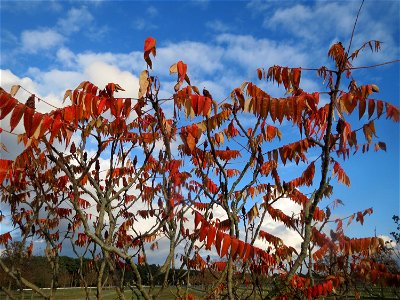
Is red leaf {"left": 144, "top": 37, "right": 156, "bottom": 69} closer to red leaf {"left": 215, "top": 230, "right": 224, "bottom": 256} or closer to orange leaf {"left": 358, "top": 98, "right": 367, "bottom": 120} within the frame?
red leaf {"left": 215, "top": 230, "right": 224, "bottom": 256}

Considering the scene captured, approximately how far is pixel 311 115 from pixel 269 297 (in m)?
2.04

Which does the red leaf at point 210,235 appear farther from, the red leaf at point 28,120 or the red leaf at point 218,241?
the red leaf at point 28,120

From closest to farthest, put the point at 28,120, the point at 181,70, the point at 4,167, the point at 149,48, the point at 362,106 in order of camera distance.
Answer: the point at 28,120 < the point at 362,106 < the point at 149,48 < the point at 181,70 < the point at 4,167

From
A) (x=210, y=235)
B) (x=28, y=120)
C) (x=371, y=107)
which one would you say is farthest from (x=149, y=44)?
(x=371, y=107)

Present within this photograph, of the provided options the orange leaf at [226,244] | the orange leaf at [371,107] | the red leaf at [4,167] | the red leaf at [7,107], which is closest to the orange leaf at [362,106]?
the orange leaf at [371,107]

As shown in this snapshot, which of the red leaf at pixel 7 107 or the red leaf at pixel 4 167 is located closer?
the red leaf at pixel 7 107

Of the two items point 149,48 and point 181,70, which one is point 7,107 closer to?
point 149,48

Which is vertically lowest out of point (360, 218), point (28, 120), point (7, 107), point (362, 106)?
point (360, 218)

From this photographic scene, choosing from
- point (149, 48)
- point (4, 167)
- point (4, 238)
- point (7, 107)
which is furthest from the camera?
point (4, 238)

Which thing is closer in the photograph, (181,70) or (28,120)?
(28,120)

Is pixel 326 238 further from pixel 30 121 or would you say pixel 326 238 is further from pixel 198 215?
pixel 30 121

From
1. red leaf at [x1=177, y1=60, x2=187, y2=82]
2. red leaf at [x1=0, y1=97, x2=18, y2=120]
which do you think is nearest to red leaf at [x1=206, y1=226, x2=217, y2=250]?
red leaf at [x1=177, y1=60, x2=187, y2=82]

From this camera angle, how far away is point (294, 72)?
4.19 m

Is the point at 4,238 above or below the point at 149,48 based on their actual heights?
below
